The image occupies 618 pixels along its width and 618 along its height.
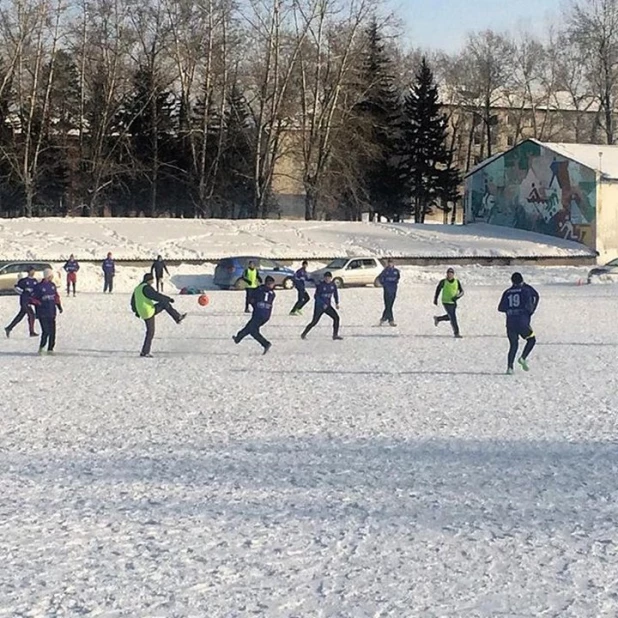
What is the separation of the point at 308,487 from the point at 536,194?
1864 inches

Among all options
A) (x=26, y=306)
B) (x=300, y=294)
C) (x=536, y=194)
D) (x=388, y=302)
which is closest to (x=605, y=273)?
(x=536, y=194)

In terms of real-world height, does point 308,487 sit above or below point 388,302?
below

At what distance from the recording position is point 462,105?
73062 millimetres

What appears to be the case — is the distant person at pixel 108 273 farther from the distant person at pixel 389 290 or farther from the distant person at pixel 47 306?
the distant person at pixel 47 306

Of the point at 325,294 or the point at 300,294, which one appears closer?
the point at 325,294

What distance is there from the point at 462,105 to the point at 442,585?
70289mm

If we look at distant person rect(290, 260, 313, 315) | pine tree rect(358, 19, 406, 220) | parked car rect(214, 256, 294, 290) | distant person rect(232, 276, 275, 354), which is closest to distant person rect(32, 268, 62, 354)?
distant person rect(232, 276, 275, 354)

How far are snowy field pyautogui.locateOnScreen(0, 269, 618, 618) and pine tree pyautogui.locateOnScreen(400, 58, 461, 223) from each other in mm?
47222

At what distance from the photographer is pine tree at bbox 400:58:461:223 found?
63.2m

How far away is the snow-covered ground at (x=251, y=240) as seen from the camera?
4300cm

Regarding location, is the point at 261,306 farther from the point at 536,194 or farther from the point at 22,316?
the point at 536,194

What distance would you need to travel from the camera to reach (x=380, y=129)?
60.2 meters

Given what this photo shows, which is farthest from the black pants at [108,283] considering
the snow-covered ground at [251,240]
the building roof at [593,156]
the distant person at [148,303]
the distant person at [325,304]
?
the building roof at [593,156]

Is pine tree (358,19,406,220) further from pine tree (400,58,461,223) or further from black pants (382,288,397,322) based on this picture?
black pants (382,288,397,322)
